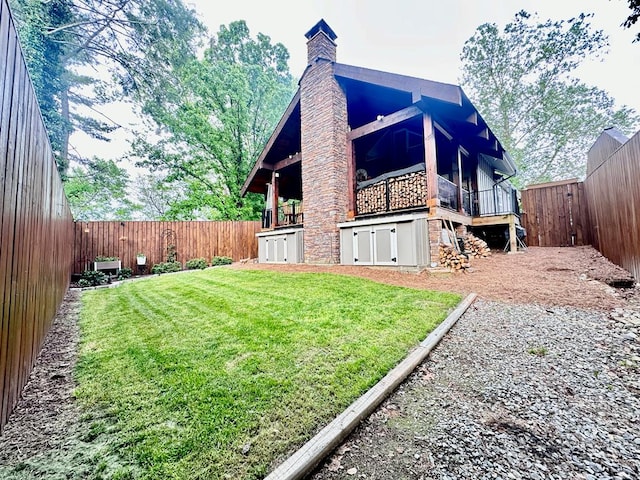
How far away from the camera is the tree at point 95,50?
1222 cm

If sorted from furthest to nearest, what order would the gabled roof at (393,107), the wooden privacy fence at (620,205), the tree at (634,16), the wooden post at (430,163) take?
1. the wooden post at (430,163)
2. the gabled roof at (393,107)
3. the wooden privacy fence at (620,205)
4. the tree at (634,16)

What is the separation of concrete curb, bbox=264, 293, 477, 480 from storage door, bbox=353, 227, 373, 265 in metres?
4.71

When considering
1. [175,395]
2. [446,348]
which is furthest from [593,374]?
[175,395]

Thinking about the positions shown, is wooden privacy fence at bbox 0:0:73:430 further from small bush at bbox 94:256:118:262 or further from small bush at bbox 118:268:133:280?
small bush at bbox 94:256:118:262

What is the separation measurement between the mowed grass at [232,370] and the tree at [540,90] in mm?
20326

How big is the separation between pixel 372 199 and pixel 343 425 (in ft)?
24.9

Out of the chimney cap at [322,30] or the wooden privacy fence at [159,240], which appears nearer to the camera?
the chimney cap at [322,30]

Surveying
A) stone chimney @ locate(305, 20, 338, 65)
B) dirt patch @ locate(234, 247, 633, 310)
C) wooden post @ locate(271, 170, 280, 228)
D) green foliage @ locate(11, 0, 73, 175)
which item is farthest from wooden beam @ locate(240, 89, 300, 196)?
green foliage @ locate(11, 0, 73, 175)

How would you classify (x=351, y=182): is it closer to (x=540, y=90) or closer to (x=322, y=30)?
(x=322, y=30)

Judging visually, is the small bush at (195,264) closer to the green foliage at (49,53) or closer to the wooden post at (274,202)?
the wooden post at (274,202)

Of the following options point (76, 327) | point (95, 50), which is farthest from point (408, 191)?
point (95, 50)

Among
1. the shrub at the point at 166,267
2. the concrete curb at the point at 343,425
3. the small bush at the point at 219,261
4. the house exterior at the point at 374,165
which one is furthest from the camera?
the small bush at the point at 219,261

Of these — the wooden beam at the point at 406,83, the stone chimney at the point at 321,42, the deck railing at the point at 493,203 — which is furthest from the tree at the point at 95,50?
the deck railing at the point at 493,203

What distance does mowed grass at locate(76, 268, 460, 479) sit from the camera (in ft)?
5.18
